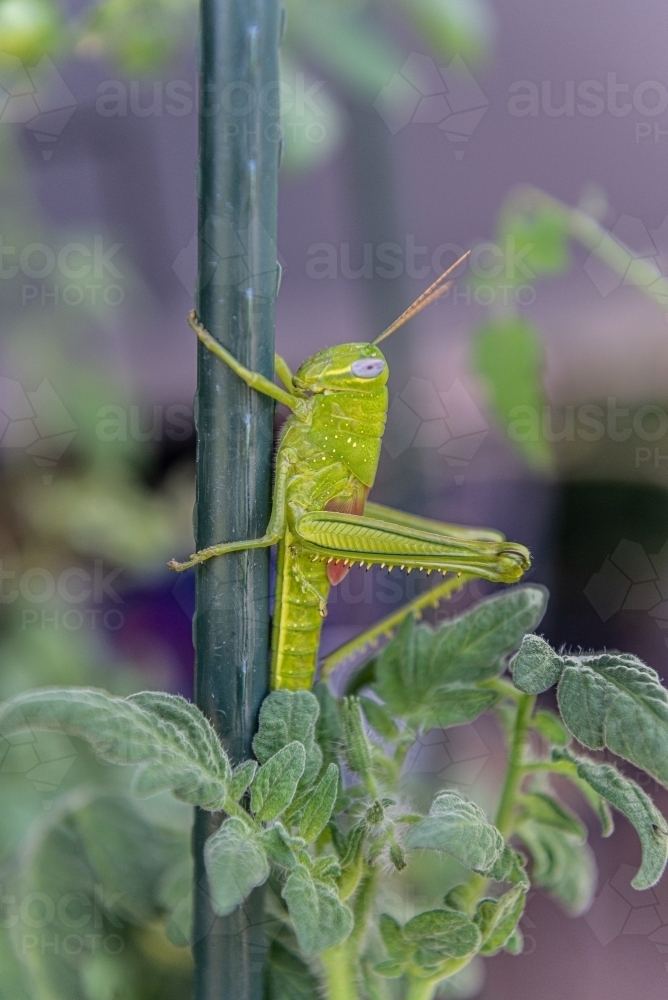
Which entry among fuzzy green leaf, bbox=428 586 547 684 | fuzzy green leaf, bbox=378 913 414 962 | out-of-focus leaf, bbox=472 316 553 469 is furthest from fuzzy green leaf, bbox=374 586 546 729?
out-of-focus leaf, bbox=472 316 553 469

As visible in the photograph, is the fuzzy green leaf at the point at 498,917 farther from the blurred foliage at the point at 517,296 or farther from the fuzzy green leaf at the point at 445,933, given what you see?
the blurred foliage at the point at 517,296

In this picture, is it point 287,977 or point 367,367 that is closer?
point 287,977

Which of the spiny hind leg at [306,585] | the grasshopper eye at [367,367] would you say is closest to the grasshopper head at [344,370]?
the grasshopper eye at [367,367]

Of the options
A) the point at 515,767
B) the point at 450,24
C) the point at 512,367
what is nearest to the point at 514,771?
the point at 515,767

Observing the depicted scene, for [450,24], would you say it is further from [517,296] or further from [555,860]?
[555,860]

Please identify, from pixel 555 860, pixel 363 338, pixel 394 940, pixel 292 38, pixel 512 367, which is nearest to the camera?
pixel 394 940

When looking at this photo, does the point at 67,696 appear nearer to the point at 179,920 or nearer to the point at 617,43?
the point at 179,920
